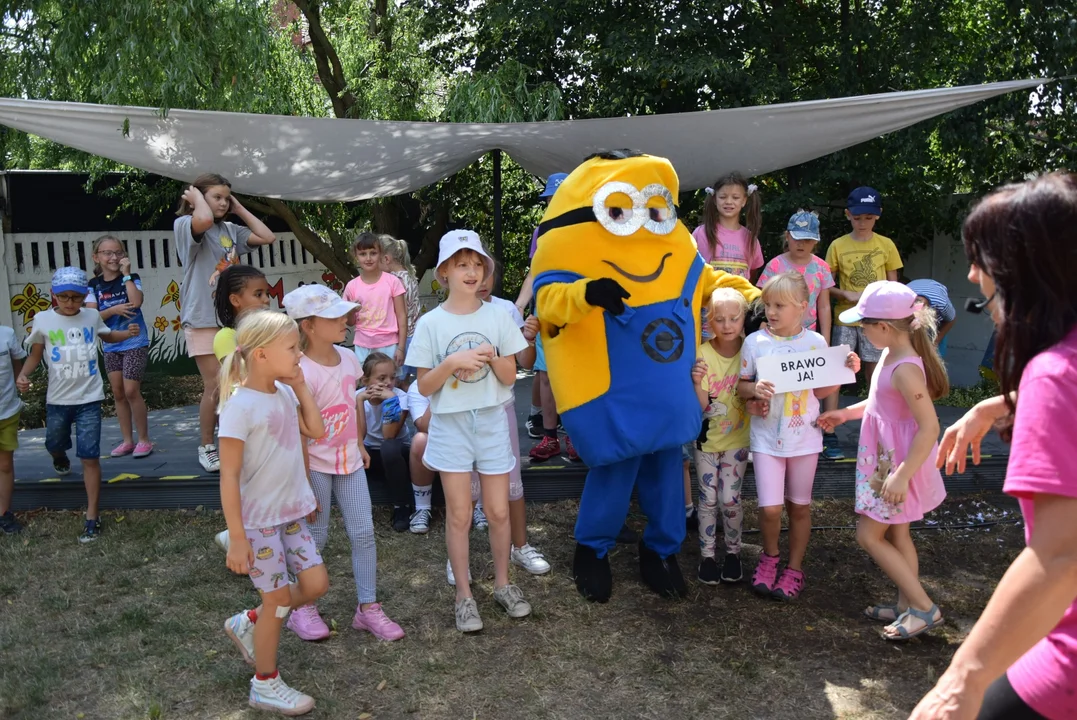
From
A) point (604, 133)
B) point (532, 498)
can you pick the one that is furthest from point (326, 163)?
point (532, 498)

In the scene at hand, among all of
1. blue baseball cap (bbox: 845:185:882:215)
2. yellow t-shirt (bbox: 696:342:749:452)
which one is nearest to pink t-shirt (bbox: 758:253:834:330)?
blue baseball cap (bbox: 845:185:882:215)

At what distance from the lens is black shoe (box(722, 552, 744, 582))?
4051mm

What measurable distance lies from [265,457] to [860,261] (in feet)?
13.2

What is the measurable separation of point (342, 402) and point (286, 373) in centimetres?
62

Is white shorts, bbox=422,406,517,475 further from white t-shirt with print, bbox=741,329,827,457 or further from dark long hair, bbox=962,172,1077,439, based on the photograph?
dark long hair, bbox=962,172,1077,439

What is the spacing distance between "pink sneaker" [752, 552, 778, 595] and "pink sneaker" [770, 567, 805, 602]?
0.03 m

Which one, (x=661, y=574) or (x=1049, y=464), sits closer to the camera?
(x=1049, y=464)

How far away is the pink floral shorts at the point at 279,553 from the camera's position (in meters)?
2.98

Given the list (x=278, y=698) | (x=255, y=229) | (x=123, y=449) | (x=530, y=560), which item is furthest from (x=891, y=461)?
(x=123, y=449)

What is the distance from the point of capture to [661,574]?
3.96 meters

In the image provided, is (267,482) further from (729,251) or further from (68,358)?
(729,251)

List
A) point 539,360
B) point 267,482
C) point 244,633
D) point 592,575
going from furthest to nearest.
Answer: point 539,360
point 592,575
point 244,633
point 267,482

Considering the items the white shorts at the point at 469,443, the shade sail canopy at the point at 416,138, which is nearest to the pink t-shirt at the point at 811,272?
the shade sail canopy at the point at 416,138

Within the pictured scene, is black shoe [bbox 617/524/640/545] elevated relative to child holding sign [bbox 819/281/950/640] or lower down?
lower down
